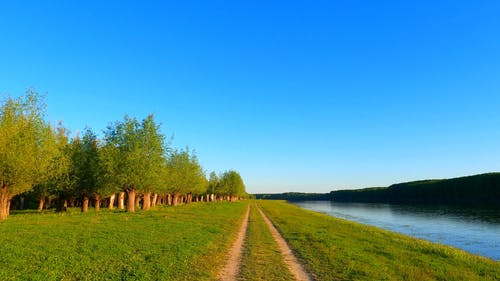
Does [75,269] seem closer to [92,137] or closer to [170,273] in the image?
[170,273]

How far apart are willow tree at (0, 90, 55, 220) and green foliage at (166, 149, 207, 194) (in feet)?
137

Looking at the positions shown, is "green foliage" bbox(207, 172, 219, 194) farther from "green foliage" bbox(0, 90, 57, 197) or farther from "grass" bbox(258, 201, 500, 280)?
"grass" bbox(258, 201, 500, 280)

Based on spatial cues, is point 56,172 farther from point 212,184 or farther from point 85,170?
point 212,184

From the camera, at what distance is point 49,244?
24188 millimetres

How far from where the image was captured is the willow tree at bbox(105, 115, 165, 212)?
198ft

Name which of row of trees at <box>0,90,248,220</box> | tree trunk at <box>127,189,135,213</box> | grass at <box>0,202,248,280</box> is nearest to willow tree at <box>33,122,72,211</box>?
row of trees at <box>0,90,248,220</box>

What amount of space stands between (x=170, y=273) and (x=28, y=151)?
1406 inches

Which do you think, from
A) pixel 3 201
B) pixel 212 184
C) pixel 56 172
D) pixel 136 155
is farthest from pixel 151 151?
pixel 212 184

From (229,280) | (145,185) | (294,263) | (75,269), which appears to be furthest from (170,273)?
(145,185)

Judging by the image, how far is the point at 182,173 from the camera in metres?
99.3

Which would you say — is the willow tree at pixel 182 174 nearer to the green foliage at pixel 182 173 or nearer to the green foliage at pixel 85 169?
the green foliage at pixel 182 173

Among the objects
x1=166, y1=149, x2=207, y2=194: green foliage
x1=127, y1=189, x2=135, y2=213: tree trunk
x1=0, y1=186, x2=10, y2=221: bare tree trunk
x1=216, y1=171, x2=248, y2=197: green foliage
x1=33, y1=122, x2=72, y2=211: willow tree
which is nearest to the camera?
x1=0, y1=186, x2=10, y2=221: bare tree trunk

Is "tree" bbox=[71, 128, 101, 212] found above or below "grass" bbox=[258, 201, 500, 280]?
above

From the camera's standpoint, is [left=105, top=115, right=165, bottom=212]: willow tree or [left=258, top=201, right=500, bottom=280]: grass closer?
[left=258, top=201, right=500, bottom=280]: grass
